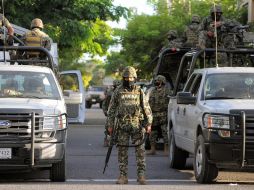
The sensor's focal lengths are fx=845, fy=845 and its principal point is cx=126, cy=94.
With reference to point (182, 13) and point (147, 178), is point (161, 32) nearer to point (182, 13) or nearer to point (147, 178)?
point (182, 13)

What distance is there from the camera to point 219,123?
12516 mm

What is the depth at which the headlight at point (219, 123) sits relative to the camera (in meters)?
12.4

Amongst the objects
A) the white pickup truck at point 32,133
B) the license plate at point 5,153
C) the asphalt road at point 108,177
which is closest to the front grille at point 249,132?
the asphalt road at point 108,177

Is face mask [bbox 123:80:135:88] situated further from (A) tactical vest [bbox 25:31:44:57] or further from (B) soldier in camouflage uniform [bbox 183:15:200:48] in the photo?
(B) soldier in camouflage uniform [bbox 183:15:200:48]

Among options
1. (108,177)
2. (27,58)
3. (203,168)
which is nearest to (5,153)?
(108,177)

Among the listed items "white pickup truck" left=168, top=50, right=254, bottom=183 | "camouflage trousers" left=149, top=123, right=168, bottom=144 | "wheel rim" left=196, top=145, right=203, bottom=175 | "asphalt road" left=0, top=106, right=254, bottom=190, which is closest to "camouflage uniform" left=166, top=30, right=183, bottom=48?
"camouflage trousers" left=149, top=123, right=168, bottom=144

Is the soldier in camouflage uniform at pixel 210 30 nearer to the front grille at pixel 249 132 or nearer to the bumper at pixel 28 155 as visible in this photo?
the front grille at pixel 249 132

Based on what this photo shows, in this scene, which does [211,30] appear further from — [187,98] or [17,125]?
[17,125]

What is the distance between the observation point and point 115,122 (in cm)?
1281

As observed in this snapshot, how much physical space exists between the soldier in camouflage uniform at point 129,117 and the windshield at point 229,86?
4.30ft

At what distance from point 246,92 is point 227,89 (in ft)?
1.02

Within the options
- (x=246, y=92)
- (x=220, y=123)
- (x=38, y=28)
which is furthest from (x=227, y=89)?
(x=38, y=28)

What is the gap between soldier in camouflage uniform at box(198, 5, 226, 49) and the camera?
57.4 ft

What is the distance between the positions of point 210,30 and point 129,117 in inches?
213
